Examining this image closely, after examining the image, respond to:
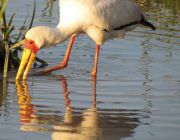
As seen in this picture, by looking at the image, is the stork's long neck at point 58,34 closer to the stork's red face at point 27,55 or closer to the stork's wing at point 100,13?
the stork's wing at point 100,13

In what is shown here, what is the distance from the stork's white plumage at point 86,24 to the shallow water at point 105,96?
40 cm

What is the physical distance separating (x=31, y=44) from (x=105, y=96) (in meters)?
1.40

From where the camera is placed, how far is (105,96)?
8.31 meters

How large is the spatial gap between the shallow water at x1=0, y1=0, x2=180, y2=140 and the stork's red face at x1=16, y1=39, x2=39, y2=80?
0.14 m

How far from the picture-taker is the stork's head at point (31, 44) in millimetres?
9047

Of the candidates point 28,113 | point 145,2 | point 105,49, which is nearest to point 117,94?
point 28,113

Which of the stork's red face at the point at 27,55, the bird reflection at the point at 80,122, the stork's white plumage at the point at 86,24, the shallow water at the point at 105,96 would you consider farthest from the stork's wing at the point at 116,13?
the bird reflection at the point at 80,122

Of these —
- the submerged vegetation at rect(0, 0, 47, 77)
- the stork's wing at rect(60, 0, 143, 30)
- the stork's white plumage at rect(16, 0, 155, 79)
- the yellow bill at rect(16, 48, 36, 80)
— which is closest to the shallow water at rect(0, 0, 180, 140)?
the yellow bill at rect(16, 48, 36, 80)

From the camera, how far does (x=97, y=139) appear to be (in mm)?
6406

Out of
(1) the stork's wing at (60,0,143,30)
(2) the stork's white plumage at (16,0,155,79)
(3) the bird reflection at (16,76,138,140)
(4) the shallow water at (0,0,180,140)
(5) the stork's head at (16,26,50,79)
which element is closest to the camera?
(3) the bird reflection at (16,76,138,140)

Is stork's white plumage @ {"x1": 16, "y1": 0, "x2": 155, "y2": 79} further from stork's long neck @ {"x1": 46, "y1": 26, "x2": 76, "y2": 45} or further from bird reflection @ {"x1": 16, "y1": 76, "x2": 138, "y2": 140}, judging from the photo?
bird reflection @ {"x1": 16, "y1": 76, "x2": 138, "y2": 140}

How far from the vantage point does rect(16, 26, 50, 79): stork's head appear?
9.05m

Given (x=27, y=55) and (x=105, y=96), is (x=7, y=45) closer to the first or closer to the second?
(x=27, y=55)

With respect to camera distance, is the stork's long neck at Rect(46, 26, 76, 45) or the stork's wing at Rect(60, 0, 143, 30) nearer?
the stork's long neck at Rect(46, 26, 76, 45)
